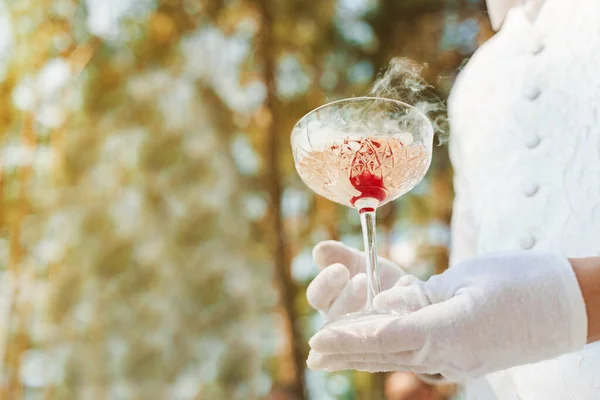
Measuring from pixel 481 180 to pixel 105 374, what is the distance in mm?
3509

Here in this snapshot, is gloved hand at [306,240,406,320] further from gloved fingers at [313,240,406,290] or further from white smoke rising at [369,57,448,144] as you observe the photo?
white smoke rising at [369,57,448,144]

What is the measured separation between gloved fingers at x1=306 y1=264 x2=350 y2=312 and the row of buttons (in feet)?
1.01

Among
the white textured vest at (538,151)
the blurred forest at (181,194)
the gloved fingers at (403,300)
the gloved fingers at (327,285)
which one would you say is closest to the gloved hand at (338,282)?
the gloved fingers at (327,285)

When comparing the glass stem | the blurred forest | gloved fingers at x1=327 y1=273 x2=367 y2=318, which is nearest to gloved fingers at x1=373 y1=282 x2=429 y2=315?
the glass stem

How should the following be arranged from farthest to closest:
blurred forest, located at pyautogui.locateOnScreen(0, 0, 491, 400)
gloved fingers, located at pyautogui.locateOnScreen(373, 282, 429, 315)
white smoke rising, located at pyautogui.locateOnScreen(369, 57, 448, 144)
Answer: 1. blurred forest, located at pyautogui.locateOnScreen(0, 0, 491, 400)
2. white smoke rising, located at pyautogui.locateOnScreen(369, 57, 448, 144)
3. gloved fingers, located at pyautogui.locateOnScreen(373, 282, 429, 315)

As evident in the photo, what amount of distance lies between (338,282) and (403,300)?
164 millimetres

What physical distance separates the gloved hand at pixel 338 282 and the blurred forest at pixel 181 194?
10.1 ft

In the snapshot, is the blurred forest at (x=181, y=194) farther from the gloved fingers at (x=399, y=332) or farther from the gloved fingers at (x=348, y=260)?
the gloved fingers at (x=399, y=332)

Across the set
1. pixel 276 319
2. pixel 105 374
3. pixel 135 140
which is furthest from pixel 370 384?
pixel 135 140

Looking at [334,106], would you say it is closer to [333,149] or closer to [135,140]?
[333,149]

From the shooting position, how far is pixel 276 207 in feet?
15.8

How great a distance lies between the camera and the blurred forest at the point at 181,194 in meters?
4.27

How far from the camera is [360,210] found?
1.00m

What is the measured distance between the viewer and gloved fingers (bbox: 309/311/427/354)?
0.69 m
